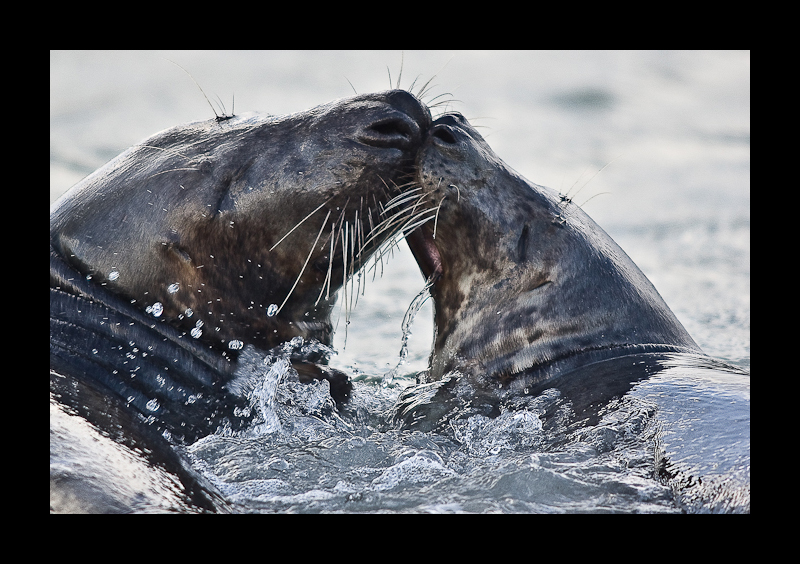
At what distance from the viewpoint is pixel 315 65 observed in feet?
43.6

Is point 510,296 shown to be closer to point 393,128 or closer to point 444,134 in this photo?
point 444,134

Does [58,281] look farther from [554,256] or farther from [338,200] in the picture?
[554,256]

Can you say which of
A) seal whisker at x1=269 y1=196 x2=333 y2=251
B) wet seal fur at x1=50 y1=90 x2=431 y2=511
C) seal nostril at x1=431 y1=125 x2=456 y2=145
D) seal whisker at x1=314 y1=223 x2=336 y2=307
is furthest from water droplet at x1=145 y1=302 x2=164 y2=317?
seal nostril at x1=431 y1=125 x2=456 y2=145

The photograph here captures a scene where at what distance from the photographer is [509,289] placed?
433cm

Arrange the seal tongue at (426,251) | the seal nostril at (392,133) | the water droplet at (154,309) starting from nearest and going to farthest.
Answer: the seal nostril at (392,133) < the water droplet at (154,309) < the seal tongue at (426,251)

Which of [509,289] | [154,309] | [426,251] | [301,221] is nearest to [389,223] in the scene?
[301,221]

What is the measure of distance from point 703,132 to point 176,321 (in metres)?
9.41

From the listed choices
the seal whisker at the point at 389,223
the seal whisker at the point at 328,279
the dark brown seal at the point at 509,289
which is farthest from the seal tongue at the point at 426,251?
the seal whisker at the point at 328,279

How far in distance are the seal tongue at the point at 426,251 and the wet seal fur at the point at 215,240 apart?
25 centimetres

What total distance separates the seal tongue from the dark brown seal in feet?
0.08

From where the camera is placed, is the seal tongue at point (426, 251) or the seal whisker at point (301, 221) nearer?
the seal whisker at point (301, 221)

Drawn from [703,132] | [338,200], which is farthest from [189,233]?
[703,132]

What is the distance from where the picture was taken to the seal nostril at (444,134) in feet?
13.8

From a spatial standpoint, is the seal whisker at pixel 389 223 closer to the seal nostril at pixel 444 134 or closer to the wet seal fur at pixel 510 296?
the wet seal fur at pixel 510 296
